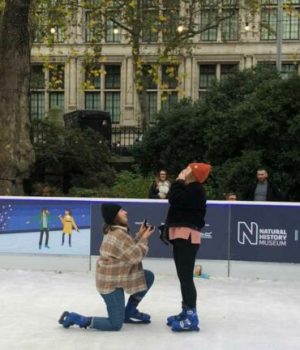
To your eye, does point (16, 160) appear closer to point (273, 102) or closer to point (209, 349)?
point (273, 102)

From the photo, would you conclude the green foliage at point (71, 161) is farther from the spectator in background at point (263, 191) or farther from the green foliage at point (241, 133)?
the spectator in background at point (263, 191)

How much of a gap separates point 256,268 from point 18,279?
11.3ft

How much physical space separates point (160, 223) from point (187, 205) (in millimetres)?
3420

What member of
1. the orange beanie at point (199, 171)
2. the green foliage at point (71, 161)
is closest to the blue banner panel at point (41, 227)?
the orange beanie at point (199, 171)

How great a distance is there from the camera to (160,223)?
9.36m

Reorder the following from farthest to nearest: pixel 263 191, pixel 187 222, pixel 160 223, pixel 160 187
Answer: pixel 160 187 < pixel 263 191 < pixel 160 223 < pixel 187 222

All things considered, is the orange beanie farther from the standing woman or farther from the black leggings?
the black leggings

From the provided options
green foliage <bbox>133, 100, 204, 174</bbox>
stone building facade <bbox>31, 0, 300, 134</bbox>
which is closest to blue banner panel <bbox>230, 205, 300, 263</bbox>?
green foliage <bbox>133, 100, 204, 174</bbox>

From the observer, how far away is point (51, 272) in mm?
9594

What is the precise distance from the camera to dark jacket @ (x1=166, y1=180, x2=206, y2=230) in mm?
5961

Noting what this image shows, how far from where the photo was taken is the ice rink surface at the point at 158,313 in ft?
19.3

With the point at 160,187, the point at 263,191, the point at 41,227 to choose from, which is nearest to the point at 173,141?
the point at 160,187

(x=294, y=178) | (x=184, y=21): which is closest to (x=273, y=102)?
(x=294, y=178)

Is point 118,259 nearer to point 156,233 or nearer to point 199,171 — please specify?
point 199,171
